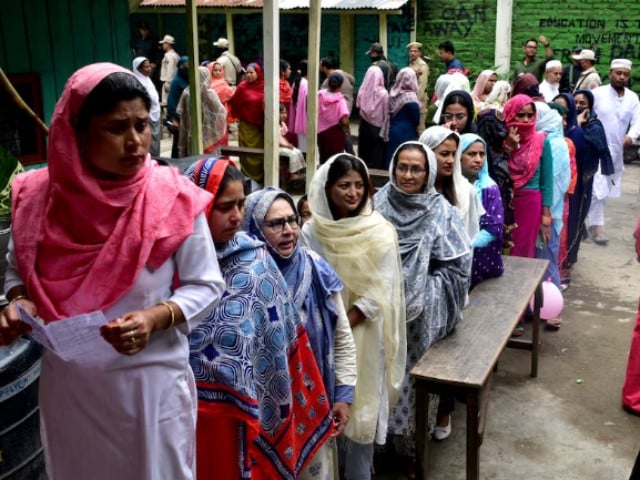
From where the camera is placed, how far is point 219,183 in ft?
7.23

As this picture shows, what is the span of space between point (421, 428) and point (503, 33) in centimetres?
1262

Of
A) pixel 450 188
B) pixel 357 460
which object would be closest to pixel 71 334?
pixel 357 460

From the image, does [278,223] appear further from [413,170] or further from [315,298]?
[413,170]

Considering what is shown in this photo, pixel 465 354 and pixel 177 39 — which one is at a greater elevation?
pixel 177 39

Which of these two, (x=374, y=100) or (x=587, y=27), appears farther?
(x=587, y=27)

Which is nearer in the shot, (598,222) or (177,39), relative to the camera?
(598,222)

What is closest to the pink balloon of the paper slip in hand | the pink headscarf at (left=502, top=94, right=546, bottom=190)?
the pink headscarf at (left=502, top=94, right=546, bottom=190)

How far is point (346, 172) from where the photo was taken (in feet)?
10.3

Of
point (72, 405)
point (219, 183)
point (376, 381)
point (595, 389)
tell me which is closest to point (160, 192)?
point (219, 183)

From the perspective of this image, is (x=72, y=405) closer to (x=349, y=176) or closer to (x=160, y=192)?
(x=160, y=192)

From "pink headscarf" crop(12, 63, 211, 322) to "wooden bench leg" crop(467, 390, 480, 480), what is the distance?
6.09ft

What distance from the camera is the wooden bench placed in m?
3.24

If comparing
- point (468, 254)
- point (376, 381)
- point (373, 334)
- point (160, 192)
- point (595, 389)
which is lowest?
point (595, 389)

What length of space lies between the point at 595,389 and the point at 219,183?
11.6 ft
